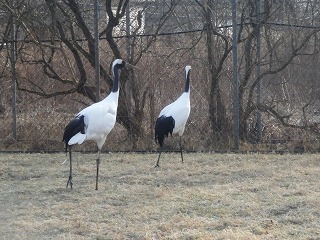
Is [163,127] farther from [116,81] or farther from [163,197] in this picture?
[163,197]

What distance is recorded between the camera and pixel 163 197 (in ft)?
23.3

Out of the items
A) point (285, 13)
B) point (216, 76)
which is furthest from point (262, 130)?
point (285, 13)

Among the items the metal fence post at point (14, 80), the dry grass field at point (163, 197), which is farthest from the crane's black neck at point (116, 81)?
the metal fence post at point (14, 80)

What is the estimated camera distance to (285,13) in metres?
10.5

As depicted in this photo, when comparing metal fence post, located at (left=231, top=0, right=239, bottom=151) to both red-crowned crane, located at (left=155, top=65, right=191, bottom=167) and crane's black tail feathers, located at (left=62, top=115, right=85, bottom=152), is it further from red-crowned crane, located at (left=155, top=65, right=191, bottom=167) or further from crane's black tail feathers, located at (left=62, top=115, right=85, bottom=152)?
crane's black tail feathers, located at (left=62, top=115, right=85, bottom=152)

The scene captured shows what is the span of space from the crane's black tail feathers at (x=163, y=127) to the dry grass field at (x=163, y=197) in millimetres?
316

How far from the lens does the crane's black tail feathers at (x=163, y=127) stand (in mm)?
9578

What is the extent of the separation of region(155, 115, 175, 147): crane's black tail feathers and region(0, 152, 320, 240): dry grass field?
32cm

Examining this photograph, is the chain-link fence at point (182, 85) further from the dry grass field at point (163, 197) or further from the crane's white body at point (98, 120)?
the crane's white body at point (98, 120)

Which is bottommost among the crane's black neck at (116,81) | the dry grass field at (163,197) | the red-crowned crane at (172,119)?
the dry grass field at (163,197)

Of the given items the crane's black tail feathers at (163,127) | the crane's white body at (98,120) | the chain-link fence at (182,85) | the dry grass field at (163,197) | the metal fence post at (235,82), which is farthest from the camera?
the chain-link fence at (182,85)

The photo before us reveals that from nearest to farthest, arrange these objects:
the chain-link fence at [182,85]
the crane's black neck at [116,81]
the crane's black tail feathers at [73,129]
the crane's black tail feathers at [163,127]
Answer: the crane's black tail feathers at [73,129], the crane's black neck at [116,81], the crane's black tail feathers at [163,127], the chain-link fence at [182,85]

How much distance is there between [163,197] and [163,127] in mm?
2571

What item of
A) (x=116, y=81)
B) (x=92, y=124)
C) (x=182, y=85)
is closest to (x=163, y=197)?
(x=92, y=124)
